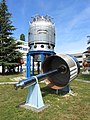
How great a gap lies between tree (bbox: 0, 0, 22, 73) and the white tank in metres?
5.01

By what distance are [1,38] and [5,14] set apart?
4070 mm

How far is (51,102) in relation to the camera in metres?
8.18

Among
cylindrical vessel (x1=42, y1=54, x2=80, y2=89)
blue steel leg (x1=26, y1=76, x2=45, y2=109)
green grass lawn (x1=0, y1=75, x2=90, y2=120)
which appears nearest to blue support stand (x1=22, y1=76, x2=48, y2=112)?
blue steel leg (x1=26, y1=76, x2=45, y2=109)

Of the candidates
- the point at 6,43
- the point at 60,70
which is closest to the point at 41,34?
the point at 6,43

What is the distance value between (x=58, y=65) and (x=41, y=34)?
28.6 ft

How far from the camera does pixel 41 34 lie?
18.1 m

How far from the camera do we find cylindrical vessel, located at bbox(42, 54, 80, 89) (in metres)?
8.83

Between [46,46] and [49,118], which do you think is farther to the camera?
[46,46]

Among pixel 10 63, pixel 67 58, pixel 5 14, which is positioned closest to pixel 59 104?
pixel 67 58

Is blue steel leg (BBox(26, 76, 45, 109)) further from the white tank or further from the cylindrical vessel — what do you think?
the white tank

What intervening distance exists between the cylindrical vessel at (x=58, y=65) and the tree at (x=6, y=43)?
494 inches

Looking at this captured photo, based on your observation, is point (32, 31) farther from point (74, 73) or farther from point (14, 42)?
point (74, 73)

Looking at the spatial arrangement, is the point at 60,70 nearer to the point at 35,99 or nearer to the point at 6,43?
the point at 35,99

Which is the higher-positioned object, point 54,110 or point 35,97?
point 35,97
